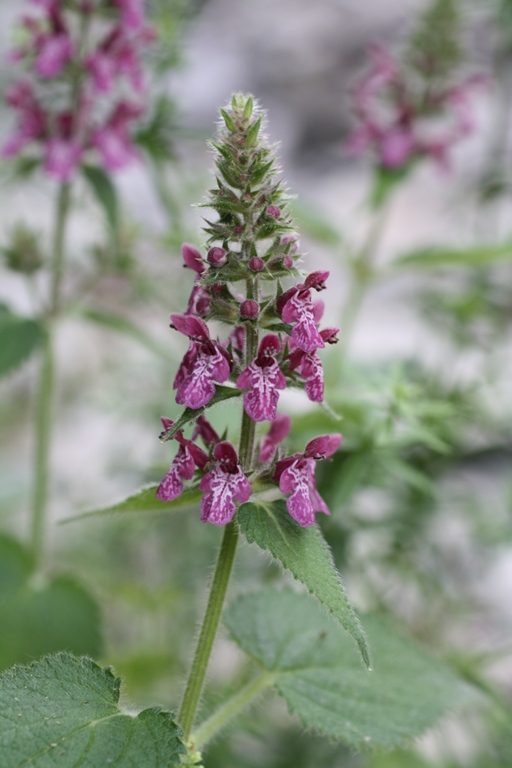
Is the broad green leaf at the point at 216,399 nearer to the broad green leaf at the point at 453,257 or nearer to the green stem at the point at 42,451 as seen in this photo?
the green stem at the point at 42,451

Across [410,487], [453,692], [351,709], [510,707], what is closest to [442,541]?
[410,487]

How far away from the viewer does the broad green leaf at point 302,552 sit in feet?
2.96

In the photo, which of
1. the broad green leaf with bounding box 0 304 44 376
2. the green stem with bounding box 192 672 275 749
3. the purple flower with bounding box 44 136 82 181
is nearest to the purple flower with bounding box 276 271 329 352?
the green stem with bounding box 192 672 275 749

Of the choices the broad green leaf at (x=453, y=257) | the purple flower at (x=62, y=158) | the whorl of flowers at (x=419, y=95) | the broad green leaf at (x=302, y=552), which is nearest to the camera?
the broad green leaf at (x=302, y=552)

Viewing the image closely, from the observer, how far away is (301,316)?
40.2 inches

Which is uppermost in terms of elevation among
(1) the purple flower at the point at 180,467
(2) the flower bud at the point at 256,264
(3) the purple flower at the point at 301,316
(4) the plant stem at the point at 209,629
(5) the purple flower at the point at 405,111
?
(5) the purple flower at the point at 405,111

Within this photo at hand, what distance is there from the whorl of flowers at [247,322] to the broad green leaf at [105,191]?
3.29ft

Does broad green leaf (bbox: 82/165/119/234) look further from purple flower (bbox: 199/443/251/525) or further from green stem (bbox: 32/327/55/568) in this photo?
purple flower (bbox: 199/443/251/525)

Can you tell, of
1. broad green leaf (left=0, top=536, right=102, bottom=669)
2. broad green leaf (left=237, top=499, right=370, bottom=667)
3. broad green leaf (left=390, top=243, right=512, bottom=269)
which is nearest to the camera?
broad green leaf (left=237, top=499, right=370, bottom=667)

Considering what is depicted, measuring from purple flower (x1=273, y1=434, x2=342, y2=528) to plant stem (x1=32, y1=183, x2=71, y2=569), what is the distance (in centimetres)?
119

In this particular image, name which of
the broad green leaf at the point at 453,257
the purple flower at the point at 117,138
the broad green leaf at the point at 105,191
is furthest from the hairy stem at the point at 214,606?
the broad green leaf at the point at 453,257

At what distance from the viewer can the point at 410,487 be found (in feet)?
7.86

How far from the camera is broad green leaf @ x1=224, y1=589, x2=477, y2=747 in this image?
4.07ft

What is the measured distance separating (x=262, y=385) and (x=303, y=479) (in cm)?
15
